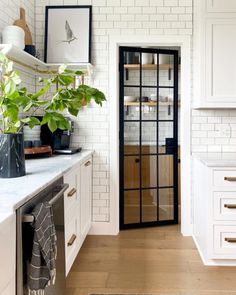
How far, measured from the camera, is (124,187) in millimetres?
3885

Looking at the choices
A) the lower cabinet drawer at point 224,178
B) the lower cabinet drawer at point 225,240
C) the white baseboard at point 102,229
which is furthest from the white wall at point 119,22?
the lower cabinet drawer at point 225,240

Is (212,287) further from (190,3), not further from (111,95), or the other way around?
(190,3)

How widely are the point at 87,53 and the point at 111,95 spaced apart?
19.7 inches

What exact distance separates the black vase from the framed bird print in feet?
6.09

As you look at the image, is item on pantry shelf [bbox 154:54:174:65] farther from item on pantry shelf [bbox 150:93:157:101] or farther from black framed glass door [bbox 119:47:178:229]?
item on pantry shelf [bbox 150:93:157:101]

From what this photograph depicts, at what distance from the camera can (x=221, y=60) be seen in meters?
3.24

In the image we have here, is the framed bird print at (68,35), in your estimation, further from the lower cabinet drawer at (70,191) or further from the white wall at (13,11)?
the lower cabinet drawer at (70,191)

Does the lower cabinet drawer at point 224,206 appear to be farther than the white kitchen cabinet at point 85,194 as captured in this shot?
No

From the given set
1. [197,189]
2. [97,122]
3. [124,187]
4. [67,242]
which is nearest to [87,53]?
[97,122]

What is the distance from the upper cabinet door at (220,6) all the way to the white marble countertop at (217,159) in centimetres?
138

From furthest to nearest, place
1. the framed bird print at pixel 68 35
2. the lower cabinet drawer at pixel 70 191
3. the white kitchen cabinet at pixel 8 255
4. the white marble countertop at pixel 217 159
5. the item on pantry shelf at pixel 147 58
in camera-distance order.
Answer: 1. the item on pantry shelf at pixel 147 58
2. the framed bird print at pixel 68 35
3. the white marble countertop at pixel 217 159
4. the lower cabinet drawer at pixel 70 191
5. the white kitchen cabinet at pixel 8 255

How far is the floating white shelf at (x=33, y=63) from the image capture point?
272cm

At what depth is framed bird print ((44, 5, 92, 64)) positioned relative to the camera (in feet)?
11.7

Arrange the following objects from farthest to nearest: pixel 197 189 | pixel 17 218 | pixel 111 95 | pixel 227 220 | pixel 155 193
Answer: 1. pixel 155 193
2. pixel 111 95
3. pixel 197 189
4. pixel 227 220
5. pixel 17 218
